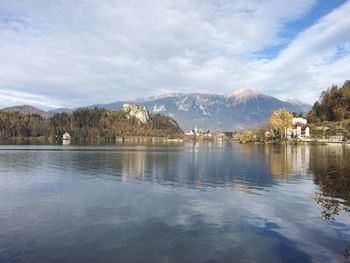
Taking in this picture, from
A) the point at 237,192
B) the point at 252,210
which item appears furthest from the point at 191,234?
the point at 237,192

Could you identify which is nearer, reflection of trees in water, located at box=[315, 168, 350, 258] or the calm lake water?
the calm lake water

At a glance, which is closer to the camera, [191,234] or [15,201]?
[191,234]

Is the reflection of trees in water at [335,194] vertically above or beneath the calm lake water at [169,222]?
above

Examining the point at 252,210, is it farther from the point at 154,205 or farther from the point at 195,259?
the point at 195,259

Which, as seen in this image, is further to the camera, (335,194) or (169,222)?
(335,194)

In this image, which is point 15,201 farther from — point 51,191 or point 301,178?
point 301,178

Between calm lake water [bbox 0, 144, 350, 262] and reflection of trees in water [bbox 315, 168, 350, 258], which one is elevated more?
reflection of trees in water [bbox 315, 168, 350, 258]

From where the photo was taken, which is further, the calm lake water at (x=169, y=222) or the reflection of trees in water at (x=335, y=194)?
the reflection of trees in water at (x=335, y=194)

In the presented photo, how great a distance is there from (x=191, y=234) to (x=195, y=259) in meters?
5.31

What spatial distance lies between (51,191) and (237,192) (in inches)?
954

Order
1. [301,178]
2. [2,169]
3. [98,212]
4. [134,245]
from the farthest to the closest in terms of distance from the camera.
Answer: [2,169] → [301,178] → [98,212] → [134,245]

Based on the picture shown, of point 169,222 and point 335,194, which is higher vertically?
point 335,194

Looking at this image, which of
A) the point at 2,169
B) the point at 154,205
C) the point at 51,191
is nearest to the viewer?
the point at 154,205

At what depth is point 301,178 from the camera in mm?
58906
